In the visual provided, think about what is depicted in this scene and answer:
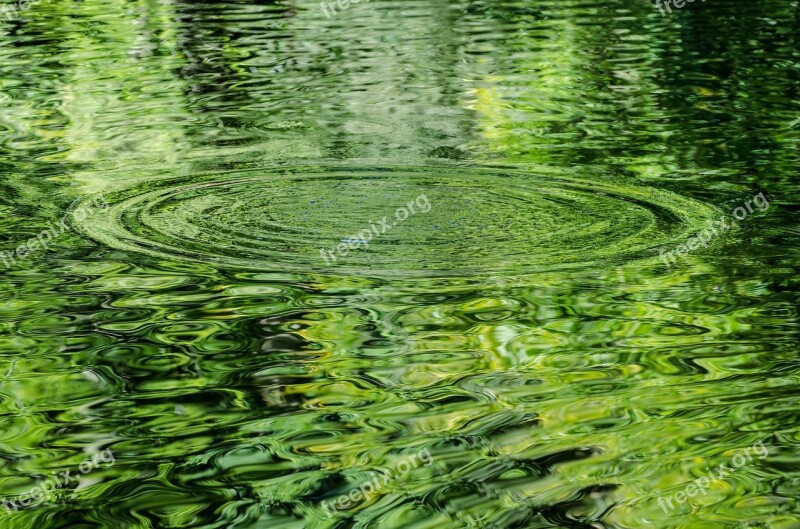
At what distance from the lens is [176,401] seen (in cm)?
451

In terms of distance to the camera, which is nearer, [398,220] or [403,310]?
[403,310]

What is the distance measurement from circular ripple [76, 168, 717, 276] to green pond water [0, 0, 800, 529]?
3 centimetres

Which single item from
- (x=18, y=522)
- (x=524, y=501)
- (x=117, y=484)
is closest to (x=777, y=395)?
(x=524, y=501)

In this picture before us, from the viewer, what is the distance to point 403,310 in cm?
542

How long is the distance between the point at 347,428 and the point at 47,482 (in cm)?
99

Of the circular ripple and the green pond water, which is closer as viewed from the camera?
the green pond water

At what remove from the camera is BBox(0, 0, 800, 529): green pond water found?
3.84 metres

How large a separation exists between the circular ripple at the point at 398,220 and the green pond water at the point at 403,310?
0.08 ft

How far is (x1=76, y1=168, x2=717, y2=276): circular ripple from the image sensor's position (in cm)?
608

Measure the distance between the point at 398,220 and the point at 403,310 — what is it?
1.31 metres

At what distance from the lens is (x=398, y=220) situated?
6.66 m

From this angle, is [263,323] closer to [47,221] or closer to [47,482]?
[47,482]

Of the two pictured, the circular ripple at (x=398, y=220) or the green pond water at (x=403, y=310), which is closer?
the green pond water at (x=403, y=310)

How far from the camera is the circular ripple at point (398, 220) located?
6.08 metres
